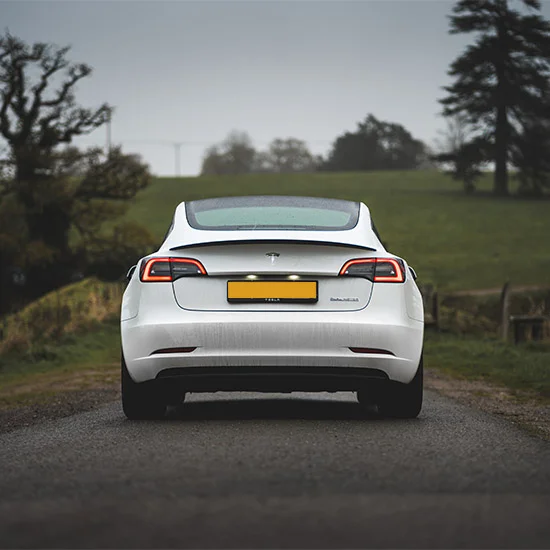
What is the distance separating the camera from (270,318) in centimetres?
704

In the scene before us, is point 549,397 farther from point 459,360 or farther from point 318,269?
point 459,360

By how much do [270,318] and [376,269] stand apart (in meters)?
0.83

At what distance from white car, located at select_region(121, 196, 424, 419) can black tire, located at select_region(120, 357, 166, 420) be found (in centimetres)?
9

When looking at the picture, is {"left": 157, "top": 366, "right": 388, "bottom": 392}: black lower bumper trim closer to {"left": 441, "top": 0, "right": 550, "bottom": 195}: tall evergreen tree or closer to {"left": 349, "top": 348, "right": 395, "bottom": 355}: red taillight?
{"left": 349, "top": 348, "right": 395, "bottom": 355}: red taillight

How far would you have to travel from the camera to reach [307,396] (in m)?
10.4

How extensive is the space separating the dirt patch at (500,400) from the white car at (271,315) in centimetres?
126

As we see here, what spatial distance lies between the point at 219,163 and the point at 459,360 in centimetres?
10702

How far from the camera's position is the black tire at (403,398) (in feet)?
24.7

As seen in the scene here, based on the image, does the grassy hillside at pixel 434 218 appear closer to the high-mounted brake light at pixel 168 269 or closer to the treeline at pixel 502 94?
the treeline at pixel 502 94

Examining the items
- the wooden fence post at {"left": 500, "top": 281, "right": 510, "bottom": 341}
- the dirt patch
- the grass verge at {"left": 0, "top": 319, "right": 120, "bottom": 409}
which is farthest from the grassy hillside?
the dirt patch

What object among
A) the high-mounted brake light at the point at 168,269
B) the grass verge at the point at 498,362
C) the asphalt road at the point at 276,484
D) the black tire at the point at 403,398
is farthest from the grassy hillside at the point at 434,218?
the asphalt road at the point at 276,484

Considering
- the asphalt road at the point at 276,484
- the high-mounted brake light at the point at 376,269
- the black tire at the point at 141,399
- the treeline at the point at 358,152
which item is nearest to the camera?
the asphalt road at the point at 276,484

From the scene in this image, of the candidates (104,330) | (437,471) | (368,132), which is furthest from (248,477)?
(368,132)

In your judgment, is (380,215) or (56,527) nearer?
(56,527)
